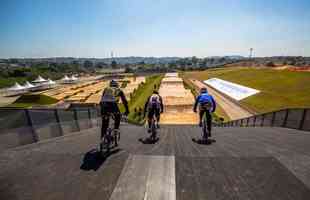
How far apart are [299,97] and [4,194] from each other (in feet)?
106

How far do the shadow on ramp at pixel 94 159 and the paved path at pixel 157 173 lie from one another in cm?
2

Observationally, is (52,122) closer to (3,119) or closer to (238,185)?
(3,119)

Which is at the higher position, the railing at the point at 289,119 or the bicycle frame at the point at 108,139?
the bicycle frame at the point at 108,139

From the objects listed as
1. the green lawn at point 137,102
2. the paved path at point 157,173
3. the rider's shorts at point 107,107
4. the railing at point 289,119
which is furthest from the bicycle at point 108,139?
the railing at point 289,119

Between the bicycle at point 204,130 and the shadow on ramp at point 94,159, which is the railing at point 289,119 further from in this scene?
the shadow on ramp at point 94,159

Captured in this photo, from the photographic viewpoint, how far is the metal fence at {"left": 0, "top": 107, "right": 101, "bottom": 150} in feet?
18.0

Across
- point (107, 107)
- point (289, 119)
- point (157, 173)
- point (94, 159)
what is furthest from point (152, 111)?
point (289, 119)

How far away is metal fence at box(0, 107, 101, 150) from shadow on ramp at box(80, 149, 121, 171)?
281 centimetres

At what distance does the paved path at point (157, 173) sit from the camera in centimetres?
308

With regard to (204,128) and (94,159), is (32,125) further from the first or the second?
(204,128)

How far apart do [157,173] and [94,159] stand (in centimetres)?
180

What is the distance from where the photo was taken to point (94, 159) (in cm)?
437

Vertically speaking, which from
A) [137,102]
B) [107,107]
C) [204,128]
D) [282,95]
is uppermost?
[107,107]

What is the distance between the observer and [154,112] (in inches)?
272
